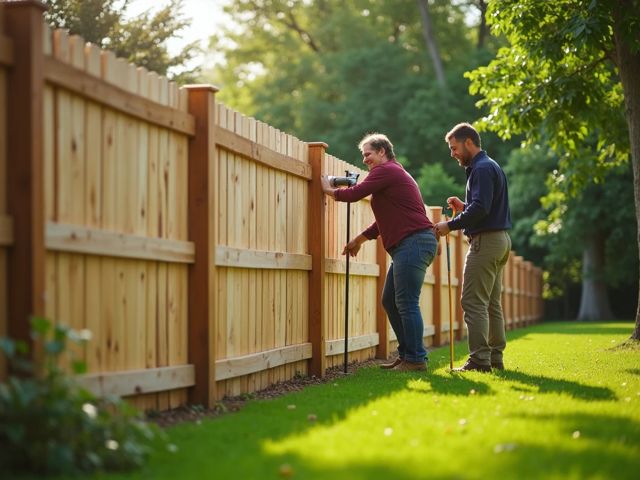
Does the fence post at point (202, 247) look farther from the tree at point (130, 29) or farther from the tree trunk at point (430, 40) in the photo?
the tree trunk at point (430, 40)

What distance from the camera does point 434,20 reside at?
38.4 m

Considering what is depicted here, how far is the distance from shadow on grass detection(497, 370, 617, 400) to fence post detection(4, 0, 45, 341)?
147 inches

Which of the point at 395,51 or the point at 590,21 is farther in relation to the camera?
the point at 395,51

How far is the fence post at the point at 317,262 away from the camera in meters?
7.87

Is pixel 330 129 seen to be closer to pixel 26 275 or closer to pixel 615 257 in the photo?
pixel 615 257

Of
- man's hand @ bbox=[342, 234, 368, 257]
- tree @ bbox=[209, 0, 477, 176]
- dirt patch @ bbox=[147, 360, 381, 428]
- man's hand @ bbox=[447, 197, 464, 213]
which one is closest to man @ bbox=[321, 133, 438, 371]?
man's hand @ bbox=[342, 234, 368, 257]

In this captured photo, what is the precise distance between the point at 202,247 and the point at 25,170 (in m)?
1.77

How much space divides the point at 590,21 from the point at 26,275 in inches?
322

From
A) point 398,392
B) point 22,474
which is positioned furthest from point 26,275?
point 398,392

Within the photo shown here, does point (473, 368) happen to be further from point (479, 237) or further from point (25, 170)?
point (25, 170)

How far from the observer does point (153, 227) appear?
17.3 feet

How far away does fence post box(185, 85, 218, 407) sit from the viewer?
5652 millimetres

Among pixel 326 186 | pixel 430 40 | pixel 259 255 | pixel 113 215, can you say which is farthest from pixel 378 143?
pixel 430 40

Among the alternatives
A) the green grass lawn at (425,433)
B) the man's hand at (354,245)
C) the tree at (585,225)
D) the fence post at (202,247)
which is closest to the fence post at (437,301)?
the man's hand at (354,245)
